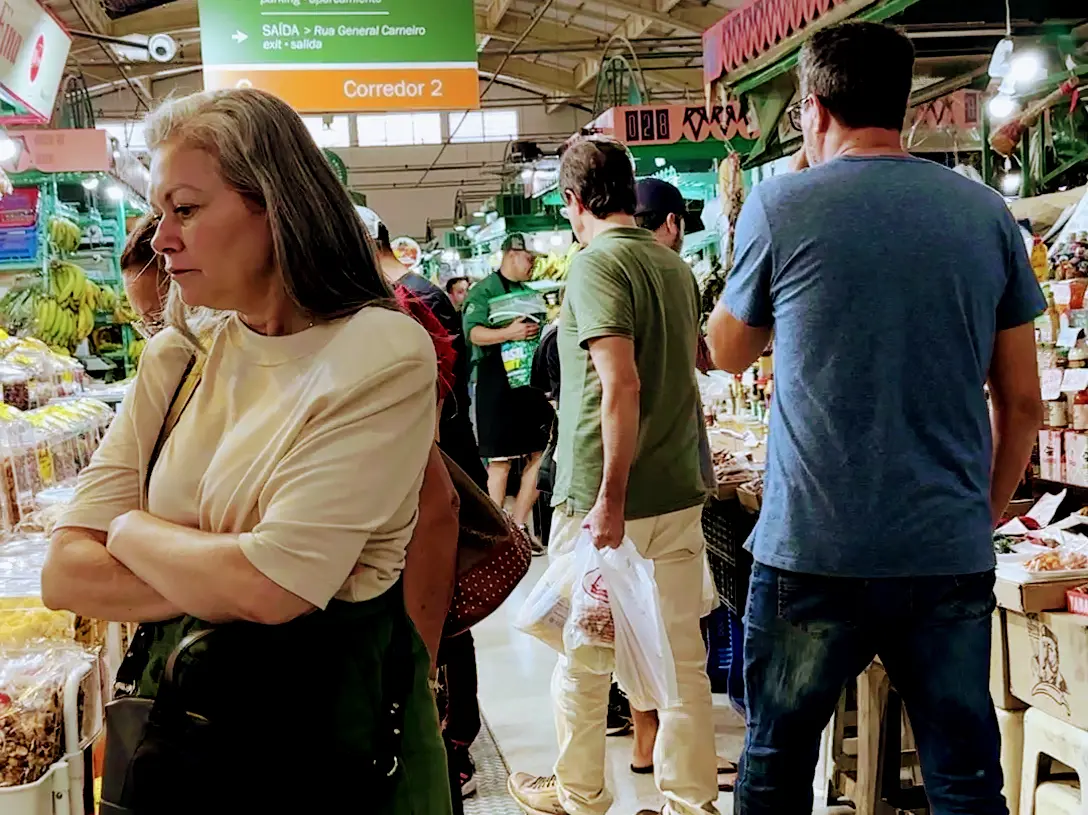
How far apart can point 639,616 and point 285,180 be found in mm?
1741

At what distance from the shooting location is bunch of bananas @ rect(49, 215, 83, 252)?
28.1 feet

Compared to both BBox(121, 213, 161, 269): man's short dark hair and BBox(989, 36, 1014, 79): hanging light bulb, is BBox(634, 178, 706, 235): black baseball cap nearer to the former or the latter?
BBox(121, 213, 161, 269): man's short dark hair

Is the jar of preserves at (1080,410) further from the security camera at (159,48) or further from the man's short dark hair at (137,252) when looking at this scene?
the security camera at (159,48)

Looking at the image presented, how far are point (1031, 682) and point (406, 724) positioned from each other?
5.30 feet

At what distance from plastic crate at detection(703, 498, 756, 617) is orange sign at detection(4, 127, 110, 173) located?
5.50m

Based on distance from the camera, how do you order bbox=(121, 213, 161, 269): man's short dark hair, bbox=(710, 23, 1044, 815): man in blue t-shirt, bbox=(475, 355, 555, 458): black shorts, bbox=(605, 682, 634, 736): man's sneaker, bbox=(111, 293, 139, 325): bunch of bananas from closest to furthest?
1. bbox=(710, 23, 1044, 815): man in blue t-shirt
2. bbox=(121, 213, 161, 269): man's short dark hair
3. bbox=(605, 682, 634, 736): man's sneaker
4. bbox=(475, 355, 555, 458): black shorts
5. bbox=(111, 293, 139, 325): bunch of bananas

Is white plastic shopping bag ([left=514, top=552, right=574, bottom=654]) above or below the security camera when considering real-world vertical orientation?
below

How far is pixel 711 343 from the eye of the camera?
2.11 meters

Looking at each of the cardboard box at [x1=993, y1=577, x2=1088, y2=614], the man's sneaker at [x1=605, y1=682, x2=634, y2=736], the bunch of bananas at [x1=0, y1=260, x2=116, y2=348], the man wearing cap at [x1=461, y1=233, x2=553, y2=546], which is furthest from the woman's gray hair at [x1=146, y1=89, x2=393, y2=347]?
the bunch of bananas at [x1=0, y1=260, x2=116, y2=348]

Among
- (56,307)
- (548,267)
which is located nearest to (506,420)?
(56,307)

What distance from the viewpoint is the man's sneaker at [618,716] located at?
400 centimetres

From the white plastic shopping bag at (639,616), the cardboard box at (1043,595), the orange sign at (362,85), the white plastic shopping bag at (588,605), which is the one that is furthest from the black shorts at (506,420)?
the cardboard box at (1043,595)

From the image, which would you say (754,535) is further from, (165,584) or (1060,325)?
(1060,325)

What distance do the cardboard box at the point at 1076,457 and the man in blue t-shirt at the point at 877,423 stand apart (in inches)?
40.9
